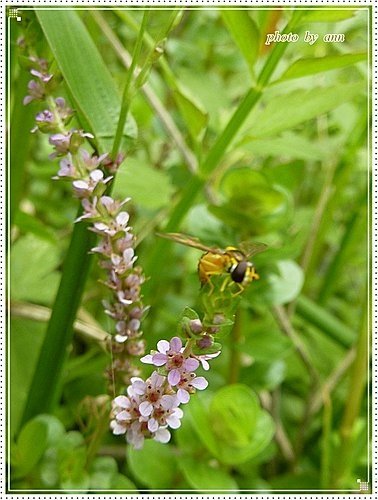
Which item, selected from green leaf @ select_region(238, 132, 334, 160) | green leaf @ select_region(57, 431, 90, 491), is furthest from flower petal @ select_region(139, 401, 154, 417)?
green leaf @ select_region(238, 132, 334, 160)

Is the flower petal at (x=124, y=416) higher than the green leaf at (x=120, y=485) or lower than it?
higher

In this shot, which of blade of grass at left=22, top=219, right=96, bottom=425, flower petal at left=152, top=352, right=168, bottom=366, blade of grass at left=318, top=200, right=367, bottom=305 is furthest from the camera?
blade of grass at left=318, top=200, right=367, bottom=305

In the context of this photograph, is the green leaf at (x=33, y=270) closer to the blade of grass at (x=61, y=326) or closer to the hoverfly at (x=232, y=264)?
the blade of grass at (x=61, y=326)

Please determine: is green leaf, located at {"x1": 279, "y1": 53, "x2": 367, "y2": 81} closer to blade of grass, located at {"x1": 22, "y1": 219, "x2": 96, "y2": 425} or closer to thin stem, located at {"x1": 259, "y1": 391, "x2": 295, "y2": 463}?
blade of grass, located at {"x1": 22, "y1": 219, "x2": 96, "y2": 425}

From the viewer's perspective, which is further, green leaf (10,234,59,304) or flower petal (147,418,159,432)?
green leaf (10,234,59,304)

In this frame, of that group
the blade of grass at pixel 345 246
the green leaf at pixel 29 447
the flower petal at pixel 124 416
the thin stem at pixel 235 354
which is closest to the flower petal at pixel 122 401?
the flower petal at pixel 124 416

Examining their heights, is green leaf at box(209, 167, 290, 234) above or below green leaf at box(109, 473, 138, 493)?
above

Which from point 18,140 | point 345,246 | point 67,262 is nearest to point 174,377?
point 67,262
